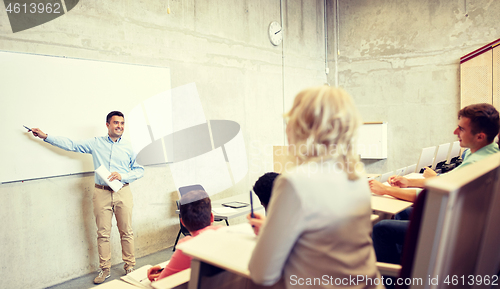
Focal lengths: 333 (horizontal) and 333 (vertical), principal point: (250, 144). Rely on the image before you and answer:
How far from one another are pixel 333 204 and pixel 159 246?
3.64 meters

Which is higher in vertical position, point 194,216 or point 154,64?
point 154,64

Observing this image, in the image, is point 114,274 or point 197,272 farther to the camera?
point 114,274

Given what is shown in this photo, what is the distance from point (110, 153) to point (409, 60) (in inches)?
219

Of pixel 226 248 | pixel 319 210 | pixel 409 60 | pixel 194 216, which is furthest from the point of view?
pixel 409 60

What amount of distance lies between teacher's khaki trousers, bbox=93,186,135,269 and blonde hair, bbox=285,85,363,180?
2.88m

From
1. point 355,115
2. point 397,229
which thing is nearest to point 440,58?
point 397,229

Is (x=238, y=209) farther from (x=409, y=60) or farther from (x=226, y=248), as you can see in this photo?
(x=409, y=60)

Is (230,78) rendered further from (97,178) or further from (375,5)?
(375,5)

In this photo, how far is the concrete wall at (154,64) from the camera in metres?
3.13

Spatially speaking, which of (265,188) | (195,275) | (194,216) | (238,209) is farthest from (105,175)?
(195,275)

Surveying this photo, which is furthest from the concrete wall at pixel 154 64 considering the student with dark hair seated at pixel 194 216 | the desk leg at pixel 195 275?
the desk leg at pixel 195 275

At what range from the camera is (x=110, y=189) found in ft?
11.2

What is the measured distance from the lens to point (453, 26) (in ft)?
19.5

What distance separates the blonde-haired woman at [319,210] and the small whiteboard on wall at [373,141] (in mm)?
5815
